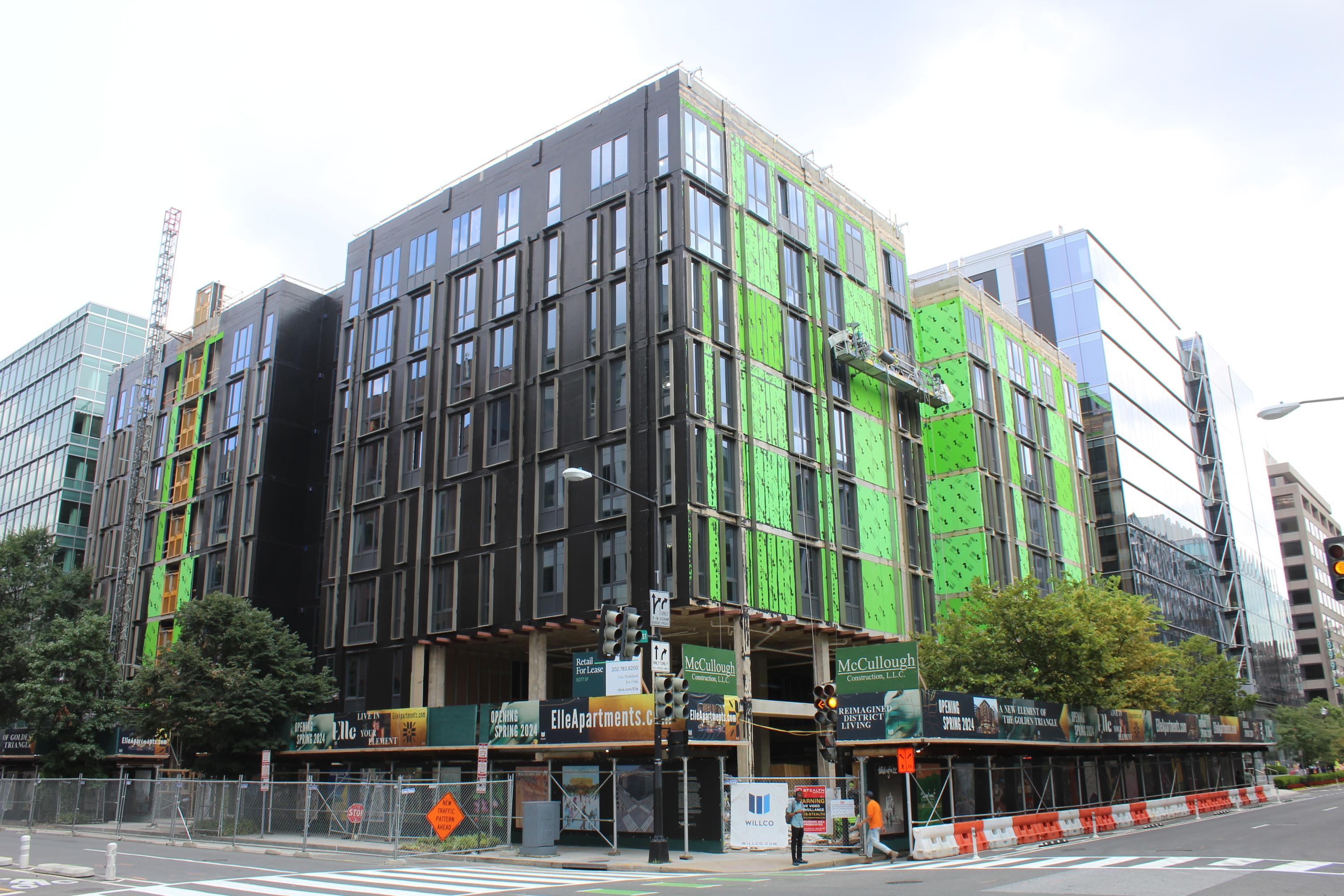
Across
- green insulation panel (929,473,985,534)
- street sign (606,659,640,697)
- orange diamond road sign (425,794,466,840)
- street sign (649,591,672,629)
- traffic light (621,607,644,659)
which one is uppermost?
green insulation panel (929,473,985,534)

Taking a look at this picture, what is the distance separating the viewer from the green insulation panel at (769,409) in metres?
41.2

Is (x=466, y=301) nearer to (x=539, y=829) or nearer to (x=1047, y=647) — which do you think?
(x=539, y=829)

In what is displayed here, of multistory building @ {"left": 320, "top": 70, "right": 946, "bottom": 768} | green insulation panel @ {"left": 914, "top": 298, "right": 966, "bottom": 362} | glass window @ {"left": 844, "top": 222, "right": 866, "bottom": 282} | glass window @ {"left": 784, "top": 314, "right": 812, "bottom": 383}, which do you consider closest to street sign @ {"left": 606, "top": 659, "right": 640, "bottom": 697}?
multistory building @ {"left": 320, "top": 70, "right": 946, "bottom": 768}

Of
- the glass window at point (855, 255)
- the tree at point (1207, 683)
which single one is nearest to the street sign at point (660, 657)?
the glass window at point (855, 255)

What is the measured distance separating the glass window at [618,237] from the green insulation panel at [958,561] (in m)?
25.5

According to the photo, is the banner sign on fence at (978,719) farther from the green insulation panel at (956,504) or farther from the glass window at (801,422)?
the green insulation panel at (956,504)

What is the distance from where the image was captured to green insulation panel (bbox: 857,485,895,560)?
45969mm

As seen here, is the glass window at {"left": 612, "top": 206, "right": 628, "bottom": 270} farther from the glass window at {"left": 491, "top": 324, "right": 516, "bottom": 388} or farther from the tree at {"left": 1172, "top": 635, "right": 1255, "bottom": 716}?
the tree at {"left": 1172, "top": 635, "right": 1255, "bottom": 716}

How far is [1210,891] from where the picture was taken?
51.2ft

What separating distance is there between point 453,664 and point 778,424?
61.8ft

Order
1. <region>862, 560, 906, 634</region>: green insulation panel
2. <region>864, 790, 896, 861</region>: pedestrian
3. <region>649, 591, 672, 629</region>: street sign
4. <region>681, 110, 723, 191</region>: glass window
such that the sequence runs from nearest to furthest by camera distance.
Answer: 1. <region>649, 591, 672, 629</region>: street sign
2. <region>864, 790, 896, 861</region>: pedestrian
3. <region>681, 110, 723, 191</region>: glass window
4. <region>862, 560, 906, 634</region>: green insulation panel

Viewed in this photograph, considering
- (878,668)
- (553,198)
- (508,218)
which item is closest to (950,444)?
(553,198)

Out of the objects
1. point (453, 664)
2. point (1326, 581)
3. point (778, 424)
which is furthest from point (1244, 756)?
point (1326, 581)

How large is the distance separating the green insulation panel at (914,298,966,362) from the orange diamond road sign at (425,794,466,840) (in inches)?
1648
